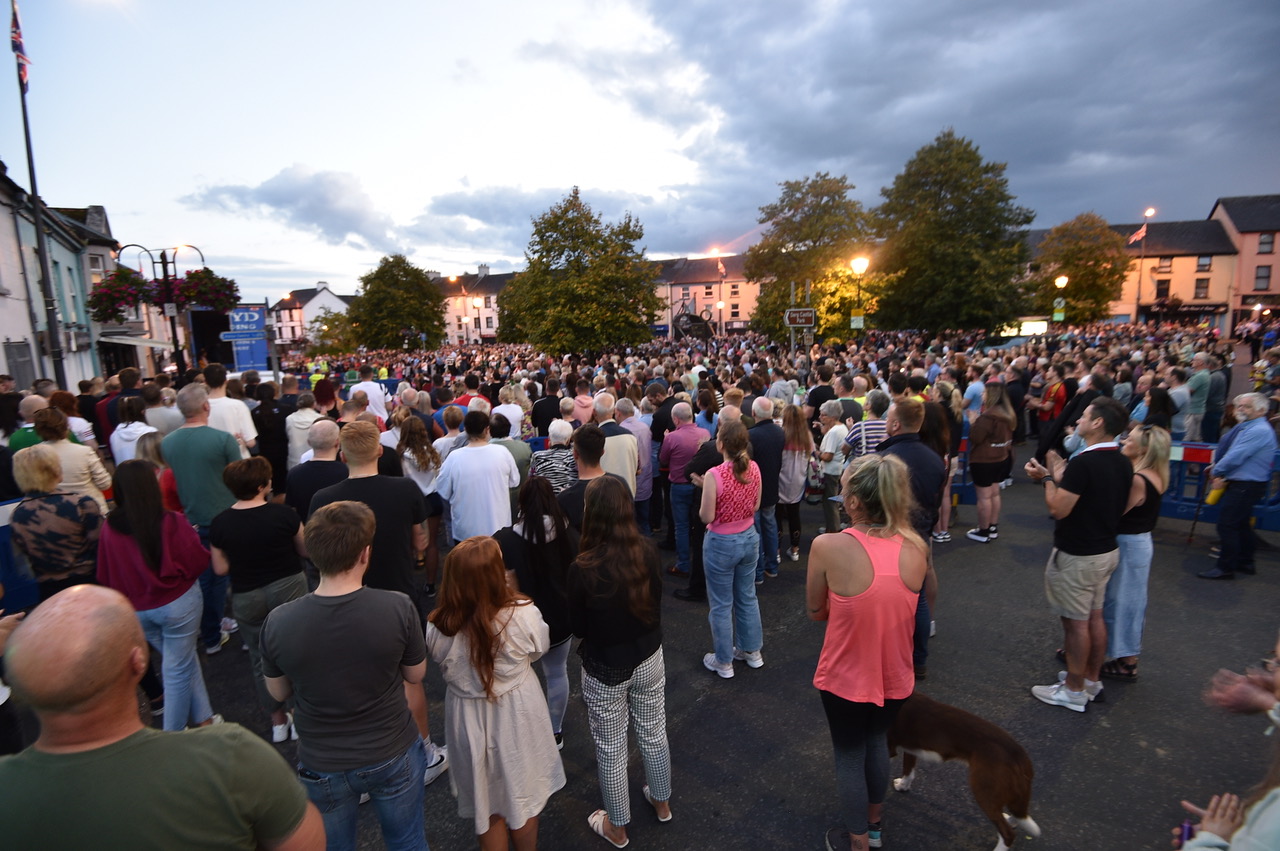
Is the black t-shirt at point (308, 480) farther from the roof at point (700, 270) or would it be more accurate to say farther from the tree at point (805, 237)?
the roof at point (700, 270)

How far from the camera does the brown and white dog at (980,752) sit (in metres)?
2.85

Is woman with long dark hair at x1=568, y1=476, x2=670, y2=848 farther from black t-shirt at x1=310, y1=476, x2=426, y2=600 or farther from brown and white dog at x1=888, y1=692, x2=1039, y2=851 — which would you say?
black t-shirt at x1=310, y1=476, x2=426, y2=600

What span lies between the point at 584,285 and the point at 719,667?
18658 millimetres

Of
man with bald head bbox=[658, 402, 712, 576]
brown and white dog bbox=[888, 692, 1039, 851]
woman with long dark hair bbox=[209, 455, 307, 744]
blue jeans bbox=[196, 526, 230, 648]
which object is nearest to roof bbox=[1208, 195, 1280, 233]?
man with bald head bbox=[658, 402, 712, 576]

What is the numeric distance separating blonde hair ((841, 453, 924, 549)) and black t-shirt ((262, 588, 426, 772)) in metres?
1.99

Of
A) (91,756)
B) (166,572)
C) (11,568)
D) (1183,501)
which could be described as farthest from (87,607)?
(1183,501)

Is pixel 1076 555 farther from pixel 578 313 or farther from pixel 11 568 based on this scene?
pixel 578 313

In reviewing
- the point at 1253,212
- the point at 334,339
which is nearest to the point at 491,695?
the point at 334,339

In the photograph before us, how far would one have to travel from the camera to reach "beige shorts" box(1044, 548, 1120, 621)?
397cm

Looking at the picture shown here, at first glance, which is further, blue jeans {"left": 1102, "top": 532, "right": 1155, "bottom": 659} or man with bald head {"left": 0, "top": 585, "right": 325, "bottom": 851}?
blue jeans {"left": 1102, "top": 532, "right": 1155, "bottom": 659}

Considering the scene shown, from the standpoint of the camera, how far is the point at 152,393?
265 inches

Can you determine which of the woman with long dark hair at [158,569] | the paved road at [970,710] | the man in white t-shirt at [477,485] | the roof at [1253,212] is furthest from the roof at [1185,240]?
the woman with long dark hair at [158,569]

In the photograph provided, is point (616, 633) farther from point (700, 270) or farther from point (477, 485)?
point (700, 270)

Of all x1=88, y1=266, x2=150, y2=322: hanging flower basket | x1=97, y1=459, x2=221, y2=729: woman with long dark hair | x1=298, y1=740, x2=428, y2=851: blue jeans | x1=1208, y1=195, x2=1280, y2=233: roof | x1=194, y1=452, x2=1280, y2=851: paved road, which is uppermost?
x1=1208, y1=195, x2=1280, y2=233: roof
